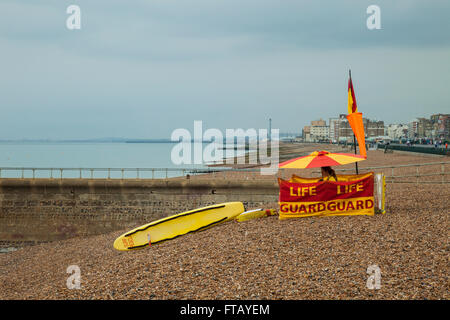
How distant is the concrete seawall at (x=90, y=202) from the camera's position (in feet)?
77.6

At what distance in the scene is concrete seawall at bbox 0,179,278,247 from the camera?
23641mm

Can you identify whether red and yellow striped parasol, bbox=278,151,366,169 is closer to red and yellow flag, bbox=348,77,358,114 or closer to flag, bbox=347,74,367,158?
flag, bbox=347,74,367,158

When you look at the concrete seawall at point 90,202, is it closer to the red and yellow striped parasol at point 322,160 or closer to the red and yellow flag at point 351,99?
the red and yellow striped parasol at point 322,160

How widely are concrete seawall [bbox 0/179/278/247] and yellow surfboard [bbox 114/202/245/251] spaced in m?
9.31

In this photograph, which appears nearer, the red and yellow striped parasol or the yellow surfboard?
the red and yellow striped parasol

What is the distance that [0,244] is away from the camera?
79.3 ft

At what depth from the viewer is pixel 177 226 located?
45.9 ft

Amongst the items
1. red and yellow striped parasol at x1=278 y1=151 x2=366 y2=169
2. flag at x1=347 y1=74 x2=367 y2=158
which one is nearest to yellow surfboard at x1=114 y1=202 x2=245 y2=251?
red and yellow striped parasol at x1=278 y1=151 x2=366 y2=169

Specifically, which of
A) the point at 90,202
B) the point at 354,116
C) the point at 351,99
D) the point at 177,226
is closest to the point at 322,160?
the point at 354,116
